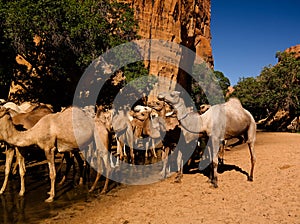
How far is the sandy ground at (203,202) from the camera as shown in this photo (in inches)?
248

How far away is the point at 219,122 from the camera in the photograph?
29.7 ft

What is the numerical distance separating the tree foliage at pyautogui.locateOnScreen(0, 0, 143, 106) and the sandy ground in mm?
11711

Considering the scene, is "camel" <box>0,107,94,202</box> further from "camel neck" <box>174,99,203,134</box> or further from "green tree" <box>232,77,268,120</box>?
"green tree" <box>232,77,268,120</box>

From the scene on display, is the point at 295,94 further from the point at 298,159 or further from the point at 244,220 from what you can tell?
the point at 244,220

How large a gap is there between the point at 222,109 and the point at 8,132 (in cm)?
Result: 646

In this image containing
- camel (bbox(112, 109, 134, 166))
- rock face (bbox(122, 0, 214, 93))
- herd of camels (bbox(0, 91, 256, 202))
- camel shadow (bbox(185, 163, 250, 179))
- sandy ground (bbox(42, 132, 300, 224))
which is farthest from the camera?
rock face (bbox(122, 0, 214, 93))

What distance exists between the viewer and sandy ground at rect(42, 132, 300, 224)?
6309mm

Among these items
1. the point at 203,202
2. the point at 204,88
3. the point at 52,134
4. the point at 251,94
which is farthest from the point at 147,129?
the point at 204,88

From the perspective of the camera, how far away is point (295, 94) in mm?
29828

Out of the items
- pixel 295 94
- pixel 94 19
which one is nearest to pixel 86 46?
pixel 94 19

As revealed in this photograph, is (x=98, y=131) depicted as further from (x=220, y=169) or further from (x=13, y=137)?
(x=220, y=169)

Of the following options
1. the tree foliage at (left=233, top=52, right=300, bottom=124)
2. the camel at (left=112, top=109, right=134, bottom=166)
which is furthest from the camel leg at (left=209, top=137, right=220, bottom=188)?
the tree foliage at (left=233, top=52, right=300, bottom=124)

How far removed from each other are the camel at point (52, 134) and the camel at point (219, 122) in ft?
8.81

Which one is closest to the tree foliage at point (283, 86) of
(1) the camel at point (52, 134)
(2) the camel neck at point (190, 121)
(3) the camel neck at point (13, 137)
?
(2) the camel neck at point (190, 121)
